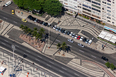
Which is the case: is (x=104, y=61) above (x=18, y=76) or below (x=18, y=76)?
above

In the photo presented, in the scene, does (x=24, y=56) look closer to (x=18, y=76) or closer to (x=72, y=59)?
(x=18, y=76)

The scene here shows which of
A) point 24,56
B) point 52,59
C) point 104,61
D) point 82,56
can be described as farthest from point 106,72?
point 24,56

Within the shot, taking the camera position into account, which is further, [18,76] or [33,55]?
[33,55]

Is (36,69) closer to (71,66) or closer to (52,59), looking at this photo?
(52,59)

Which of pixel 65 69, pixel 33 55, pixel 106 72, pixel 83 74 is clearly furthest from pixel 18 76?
pixel 106 72

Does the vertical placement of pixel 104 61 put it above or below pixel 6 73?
above

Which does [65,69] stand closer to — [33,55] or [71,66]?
[71,66]

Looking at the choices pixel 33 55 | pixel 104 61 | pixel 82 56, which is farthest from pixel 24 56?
pixel 104 61
